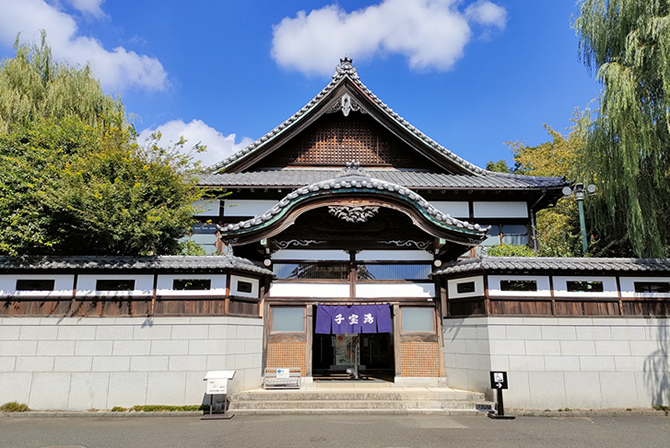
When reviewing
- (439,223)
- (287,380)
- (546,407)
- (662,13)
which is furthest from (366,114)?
(546,407)

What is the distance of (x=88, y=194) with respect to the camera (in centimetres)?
996

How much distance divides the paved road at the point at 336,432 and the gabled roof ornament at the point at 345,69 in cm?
1326

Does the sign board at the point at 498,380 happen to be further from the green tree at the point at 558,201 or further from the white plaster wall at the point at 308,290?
the green tree at the point at 558,201

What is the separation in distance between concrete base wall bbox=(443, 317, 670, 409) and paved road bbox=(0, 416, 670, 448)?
685mm

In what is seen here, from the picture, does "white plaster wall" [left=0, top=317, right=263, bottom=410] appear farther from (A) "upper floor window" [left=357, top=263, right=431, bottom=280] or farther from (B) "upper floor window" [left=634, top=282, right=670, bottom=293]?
(B) "upper floor window" [left=634, top=282, right=670, bottom=293]

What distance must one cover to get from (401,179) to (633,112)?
7389mm

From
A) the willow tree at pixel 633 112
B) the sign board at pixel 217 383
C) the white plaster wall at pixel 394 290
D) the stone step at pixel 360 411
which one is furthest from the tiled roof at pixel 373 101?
the stone step at pixel 360 411

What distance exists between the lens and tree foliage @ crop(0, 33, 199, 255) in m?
10.1

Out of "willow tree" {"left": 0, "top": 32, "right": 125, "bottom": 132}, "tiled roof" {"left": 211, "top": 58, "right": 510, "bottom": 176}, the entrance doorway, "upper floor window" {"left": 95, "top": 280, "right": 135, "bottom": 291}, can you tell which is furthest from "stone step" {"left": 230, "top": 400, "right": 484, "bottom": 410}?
"willow tree" {"left": 0, "top": 32, "right": 125, "bottom": 132}

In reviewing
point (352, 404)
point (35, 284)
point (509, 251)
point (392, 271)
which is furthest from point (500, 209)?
point (35, 284)

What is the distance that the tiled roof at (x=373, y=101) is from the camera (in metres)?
16.3

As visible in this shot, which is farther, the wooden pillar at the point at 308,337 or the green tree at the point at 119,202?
the wooden pillar at the point at 308,337

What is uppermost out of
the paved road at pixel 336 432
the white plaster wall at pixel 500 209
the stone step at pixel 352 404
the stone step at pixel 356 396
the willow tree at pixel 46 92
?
the willow tree at pixel 46 92

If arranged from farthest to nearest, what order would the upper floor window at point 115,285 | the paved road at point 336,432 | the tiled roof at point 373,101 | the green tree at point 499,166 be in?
1. the green tree at point 499,166
2. the tiled roof at point 373,101
3. the upper floor window at point 115,285
4. the paved road at point 336,432
